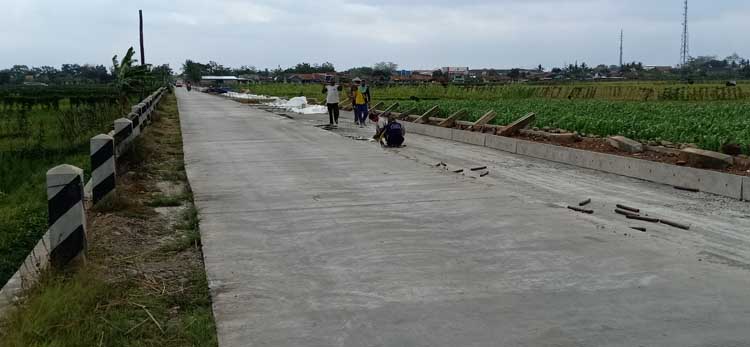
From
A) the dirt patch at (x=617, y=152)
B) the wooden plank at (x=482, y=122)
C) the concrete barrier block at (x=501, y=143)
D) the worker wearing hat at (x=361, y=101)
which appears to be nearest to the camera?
the dirt patch at (x=617, y=152)

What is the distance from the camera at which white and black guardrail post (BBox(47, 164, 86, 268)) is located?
5.14m

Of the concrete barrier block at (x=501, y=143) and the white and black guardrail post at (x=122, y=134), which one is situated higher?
the white and black guardrail post at (x=122, y=134)

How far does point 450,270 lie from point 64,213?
3.08 metres

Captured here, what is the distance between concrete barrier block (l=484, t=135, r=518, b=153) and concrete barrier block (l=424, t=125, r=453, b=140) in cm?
243

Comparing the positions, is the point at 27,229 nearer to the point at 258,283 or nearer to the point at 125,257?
the point at 125,257

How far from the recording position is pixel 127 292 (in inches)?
199

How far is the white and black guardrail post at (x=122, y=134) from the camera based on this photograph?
10336mm

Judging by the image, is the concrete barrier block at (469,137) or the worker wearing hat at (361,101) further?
the worker wearing hat at (361,101)

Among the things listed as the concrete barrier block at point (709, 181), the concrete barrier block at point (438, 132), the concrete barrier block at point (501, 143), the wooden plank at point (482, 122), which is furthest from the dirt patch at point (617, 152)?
the concrete barrier block at point (438, 132)

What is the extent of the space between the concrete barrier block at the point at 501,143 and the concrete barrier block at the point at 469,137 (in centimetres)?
26

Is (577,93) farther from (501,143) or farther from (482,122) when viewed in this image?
(501,143)

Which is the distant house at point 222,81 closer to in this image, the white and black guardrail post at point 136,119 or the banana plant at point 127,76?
the banana plant at point 127,76

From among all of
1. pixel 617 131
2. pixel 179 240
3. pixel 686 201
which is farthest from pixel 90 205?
pixel 617 131

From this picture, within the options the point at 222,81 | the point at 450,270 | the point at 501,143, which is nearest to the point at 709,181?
the point at 450,270
